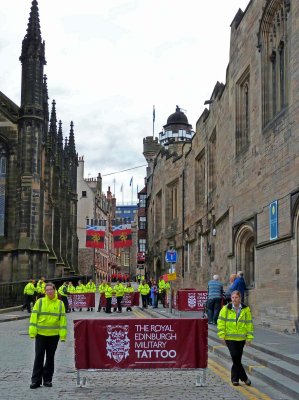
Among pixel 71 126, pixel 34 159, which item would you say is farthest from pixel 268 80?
pixel 71 126

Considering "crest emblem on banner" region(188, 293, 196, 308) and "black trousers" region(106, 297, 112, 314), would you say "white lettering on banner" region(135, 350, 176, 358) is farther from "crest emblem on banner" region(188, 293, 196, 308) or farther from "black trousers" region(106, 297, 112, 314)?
"black trousers" region(106, 297, 112, 314)

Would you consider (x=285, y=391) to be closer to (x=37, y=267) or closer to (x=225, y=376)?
(x=225, y=376)

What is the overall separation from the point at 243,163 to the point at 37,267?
21.5 m

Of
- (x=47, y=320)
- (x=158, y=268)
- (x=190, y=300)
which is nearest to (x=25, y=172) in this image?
(x=158, y=268)

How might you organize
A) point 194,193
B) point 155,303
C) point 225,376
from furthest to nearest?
1. point 194,193
2. point 155,303
3. point 225,376

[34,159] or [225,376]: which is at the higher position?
[34,159]

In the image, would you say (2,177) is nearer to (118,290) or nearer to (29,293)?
(29,293)

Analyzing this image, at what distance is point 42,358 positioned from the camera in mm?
9453

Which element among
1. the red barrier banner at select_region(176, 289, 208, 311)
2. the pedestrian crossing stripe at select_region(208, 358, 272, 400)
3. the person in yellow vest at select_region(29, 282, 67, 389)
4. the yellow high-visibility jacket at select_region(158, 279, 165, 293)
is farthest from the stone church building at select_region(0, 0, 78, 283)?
the person in yellow vest at select_region(29, 282, 67, 389)

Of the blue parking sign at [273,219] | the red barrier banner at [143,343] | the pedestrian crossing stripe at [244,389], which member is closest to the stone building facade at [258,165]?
the blue parking sign at [273,219]

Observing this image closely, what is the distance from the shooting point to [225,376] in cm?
1047

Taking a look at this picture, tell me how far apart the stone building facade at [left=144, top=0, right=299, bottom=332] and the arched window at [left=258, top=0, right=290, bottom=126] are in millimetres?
28

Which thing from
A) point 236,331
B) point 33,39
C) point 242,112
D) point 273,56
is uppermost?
point 33,39

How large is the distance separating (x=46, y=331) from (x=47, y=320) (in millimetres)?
161
